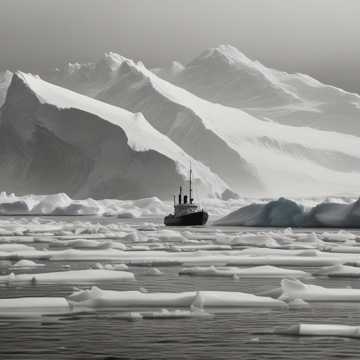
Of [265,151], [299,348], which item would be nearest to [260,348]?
[299,348]

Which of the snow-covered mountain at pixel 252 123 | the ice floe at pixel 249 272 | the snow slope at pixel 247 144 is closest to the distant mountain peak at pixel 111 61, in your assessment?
the snow-covered mountain at pixel 252 123

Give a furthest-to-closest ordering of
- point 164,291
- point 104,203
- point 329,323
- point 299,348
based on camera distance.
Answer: point 104,203
point 164,291
point 329,323
point 299,348

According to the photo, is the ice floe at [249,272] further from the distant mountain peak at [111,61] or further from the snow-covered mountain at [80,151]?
the distant mountain peak at [111,61]

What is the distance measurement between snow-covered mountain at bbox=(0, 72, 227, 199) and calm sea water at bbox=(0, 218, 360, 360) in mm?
52184

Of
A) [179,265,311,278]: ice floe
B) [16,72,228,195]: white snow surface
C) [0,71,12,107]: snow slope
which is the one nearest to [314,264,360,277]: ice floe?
[179,265,311,278]: ice floe

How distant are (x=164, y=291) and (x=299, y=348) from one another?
4634 mm

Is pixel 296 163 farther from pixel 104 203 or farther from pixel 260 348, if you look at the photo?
pixel 260 348

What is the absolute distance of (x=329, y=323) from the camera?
9562 millimetres

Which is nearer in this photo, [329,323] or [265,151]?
[329,323]

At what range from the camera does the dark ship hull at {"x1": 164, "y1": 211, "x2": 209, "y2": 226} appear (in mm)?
43969

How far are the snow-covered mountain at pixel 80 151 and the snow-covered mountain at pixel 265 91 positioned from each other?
44354mm

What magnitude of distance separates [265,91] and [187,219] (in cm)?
7810

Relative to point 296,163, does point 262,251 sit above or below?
below

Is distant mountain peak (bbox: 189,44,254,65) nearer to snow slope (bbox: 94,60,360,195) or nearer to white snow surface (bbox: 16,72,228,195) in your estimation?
snow slope (bbox: 94,60,360,195)
